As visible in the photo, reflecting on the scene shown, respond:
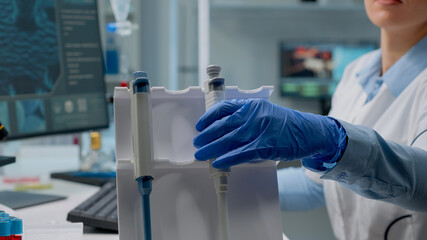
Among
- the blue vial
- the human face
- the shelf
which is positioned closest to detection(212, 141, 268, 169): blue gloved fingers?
the human face

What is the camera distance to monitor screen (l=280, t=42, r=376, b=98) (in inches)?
152

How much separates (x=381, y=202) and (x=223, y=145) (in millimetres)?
593

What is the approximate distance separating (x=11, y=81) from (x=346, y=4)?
10.6 feet

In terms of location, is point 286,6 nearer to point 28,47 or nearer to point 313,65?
point 313,65

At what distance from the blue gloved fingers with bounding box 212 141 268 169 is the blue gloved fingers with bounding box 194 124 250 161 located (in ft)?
0.05

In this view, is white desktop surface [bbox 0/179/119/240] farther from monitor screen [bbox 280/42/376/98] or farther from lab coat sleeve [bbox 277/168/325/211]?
monitor screen [bbox 280/42/376/98]

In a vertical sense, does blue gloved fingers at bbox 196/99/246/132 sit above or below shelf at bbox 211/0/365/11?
below

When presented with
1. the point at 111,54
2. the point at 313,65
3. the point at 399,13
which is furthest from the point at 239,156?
the point at 313,65

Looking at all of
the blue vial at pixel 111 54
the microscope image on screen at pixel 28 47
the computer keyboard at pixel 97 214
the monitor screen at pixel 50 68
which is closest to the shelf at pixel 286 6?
the blue vial at pixel 111 54

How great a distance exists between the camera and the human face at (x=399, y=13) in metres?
1.08

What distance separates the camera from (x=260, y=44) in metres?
4.02

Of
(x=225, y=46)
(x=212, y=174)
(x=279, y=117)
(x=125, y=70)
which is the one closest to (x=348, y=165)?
(x=279, y=117)

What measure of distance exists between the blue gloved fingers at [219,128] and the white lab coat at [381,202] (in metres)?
0.49

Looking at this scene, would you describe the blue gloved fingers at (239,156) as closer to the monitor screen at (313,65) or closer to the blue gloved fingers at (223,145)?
the blue gloved fingers at (223,145)
